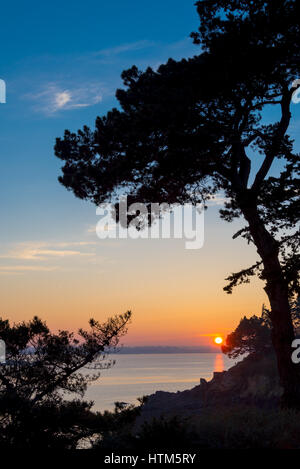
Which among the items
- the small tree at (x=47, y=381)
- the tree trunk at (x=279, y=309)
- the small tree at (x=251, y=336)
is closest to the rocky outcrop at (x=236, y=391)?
the small tree at (x=251, y=336)

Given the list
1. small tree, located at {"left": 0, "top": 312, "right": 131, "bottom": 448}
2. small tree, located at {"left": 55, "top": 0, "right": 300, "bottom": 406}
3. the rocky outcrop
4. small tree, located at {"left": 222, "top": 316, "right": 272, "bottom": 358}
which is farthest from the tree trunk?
small tree, located at {"left": 222, "top": 316, "right": 272, "bottom": 358}

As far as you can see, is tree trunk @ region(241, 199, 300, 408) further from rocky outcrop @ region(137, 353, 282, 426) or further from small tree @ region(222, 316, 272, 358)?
small tree @ region(222, 316, 272, 358)

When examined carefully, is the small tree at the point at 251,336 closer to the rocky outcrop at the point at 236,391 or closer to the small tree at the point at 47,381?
the rocky outcrop at the point at 236,391

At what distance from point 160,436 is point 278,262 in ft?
28.1

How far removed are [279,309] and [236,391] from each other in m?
29.8

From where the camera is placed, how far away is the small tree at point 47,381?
1262cm

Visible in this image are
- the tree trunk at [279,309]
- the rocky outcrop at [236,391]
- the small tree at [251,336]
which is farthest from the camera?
the small tree at [251,336]

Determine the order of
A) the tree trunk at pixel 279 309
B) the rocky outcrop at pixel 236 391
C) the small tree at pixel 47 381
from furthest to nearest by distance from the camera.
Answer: the rocky outcrop at pixel 236 391 → the tree trunk at pixel 279 309 → the small tree at pixel 47 381

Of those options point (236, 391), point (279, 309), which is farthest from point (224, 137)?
point (236, 391)

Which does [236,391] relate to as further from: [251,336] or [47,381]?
[47,381]

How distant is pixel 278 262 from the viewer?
17.1 metres

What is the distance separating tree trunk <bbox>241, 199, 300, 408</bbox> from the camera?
16.2m

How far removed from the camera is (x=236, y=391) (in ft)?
143

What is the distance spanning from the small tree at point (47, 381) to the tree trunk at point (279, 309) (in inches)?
222
